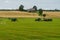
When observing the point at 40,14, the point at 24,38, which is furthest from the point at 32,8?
the point at 24,38

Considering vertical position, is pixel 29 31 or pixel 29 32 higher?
pixel 29 32

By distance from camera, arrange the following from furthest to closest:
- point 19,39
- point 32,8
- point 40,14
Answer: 1. point 32,8
2. point 40,14
3. point 19,39

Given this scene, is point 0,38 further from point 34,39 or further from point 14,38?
point 34,39

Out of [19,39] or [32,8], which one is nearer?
[19,39]

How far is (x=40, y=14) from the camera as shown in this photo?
353 feet

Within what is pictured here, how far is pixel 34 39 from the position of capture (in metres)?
28.0

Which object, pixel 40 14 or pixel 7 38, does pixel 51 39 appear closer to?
pixel 7 38

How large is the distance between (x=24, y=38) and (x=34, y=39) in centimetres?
145

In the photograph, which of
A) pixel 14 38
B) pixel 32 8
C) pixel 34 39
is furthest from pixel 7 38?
pixel 32 8

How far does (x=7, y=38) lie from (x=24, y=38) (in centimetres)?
190

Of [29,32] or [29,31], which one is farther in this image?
[29,31]

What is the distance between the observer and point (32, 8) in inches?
5758

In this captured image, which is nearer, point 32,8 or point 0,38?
point 0,38

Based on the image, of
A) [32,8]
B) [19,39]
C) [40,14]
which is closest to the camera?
[19,39]
